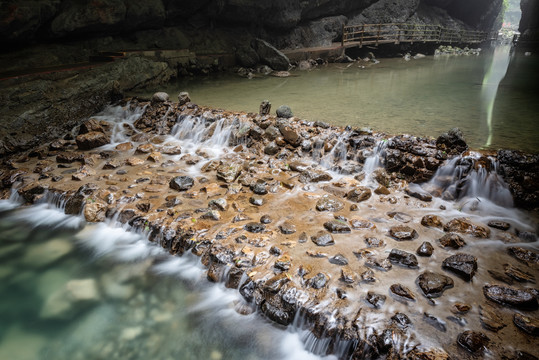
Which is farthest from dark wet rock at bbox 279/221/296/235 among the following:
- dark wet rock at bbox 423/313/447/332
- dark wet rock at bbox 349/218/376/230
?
dark wet rock at bbox 423/313/447/332

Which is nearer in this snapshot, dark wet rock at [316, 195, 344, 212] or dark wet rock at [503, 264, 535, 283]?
dark wet rock at [503, 264, 535, 283]

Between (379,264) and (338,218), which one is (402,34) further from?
(379,264)

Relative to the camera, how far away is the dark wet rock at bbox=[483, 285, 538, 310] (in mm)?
2545

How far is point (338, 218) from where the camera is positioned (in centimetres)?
393

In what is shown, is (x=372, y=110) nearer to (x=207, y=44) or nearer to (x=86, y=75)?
(x=86, y=75)

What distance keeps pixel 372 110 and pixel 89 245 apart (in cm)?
641

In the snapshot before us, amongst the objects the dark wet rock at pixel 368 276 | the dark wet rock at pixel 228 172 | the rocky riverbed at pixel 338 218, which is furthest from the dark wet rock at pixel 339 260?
the dark wet rock at pixel 228 172

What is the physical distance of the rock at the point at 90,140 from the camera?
6.67m

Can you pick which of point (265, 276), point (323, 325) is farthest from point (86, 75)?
point (323, 325)

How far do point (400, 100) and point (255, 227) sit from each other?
6337 mm

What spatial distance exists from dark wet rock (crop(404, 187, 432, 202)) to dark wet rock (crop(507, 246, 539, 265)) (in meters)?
1.19

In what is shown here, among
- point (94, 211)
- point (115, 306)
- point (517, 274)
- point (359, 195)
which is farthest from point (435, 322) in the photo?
point (94, 211)

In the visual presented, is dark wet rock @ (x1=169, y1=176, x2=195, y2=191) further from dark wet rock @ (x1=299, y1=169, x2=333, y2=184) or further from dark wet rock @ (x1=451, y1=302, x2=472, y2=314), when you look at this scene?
dark wet rock @ (x1=451, y1=302, x2=472, y2=314)

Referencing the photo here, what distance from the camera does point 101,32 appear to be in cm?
1325
